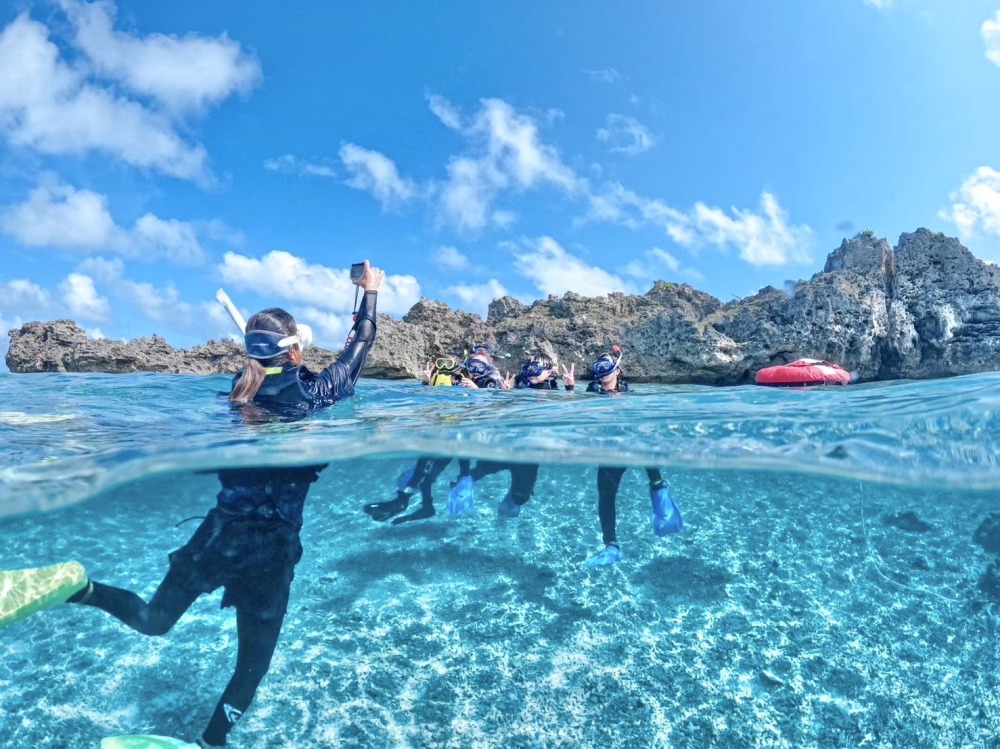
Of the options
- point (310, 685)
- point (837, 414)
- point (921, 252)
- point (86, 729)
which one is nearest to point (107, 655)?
point (86, 729)

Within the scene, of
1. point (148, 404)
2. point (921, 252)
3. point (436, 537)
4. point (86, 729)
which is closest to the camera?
point (86, 729)

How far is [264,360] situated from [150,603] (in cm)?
209

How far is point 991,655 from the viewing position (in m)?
7.62

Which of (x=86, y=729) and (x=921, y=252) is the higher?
(x=921, y=252)

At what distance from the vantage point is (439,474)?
414 inches

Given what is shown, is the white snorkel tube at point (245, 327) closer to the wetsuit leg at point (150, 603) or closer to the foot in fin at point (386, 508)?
the wetsuit leg at point (150, 603)

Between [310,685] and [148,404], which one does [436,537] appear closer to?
[310,685]

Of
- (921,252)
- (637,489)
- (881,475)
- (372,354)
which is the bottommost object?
(637,489)

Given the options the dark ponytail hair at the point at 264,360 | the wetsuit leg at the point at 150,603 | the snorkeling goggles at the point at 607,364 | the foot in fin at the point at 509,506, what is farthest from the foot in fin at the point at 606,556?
the wetsuit leg at the point at 150,603

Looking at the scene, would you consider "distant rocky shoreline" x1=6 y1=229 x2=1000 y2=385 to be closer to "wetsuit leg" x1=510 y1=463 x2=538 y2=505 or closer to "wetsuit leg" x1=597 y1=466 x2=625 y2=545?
"wetsuit leg" x1=510 y1=463 x2=538 y2=505

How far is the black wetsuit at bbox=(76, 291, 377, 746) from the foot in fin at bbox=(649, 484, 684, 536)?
4.67 metres

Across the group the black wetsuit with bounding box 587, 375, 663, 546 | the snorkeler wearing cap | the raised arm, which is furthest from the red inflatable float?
the raised arm

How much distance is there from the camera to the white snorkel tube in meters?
4.88

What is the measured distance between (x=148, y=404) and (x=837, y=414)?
11.2m
